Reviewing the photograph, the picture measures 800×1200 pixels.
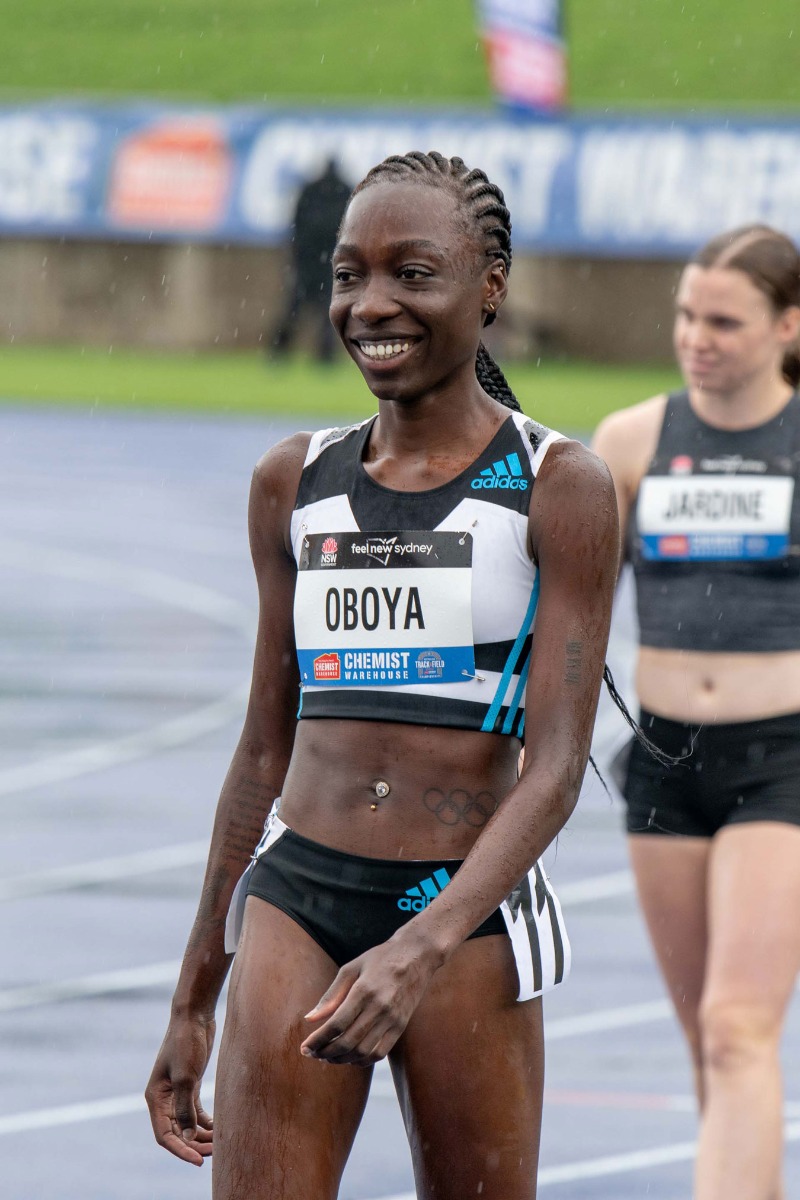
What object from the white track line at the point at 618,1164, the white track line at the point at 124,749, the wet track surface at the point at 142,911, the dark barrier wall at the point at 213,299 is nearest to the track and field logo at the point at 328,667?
the wet track surface at the point at 142,911

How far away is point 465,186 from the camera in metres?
3.80

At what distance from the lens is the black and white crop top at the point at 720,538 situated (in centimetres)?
592

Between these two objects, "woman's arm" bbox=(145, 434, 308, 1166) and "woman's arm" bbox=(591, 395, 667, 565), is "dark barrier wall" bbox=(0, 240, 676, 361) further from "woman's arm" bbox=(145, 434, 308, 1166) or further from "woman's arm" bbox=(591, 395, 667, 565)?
"woman's arm" bbox=(145, 434, 308, 1166)

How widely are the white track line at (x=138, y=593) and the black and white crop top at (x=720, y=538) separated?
5.29 m

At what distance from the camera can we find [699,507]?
19.7 feet

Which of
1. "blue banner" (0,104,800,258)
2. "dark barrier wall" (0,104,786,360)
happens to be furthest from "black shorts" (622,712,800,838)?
"dark barrier wall" (0,104,786,360)

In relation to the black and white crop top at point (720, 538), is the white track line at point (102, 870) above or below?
below

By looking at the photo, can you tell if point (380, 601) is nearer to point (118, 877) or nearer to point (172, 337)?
point (118, 877)

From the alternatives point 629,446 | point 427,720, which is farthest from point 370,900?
point 629,446

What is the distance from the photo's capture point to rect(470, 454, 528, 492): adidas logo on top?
12.3ft

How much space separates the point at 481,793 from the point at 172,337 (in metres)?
36.3

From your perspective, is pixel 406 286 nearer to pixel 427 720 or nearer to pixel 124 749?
pixel 427 720

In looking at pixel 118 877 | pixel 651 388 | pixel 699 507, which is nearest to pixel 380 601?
pixel 699 507

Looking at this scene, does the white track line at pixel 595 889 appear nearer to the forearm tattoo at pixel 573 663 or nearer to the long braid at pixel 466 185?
the long braid at pixel 466 185
